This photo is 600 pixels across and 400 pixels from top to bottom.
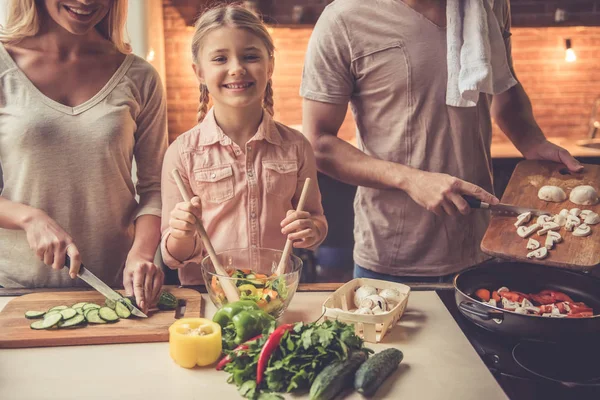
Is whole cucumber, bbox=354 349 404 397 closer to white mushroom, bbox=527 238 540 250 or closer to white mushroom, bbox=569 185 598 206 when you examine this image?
white mushroom, bbox=527 238 540 250

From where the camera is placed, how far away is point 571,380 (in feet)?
3.88

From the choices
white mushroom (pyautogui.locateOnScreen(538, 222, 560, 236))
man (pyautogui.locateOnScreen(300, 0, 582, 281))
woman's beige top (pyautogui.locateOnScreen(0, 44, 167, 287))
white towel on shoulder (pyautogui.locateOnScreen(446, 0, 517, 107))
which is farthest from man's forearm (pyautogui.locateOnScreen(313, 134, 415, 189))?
woman's beige top (pyautogui.locateOnScreen(0, 44, 167, 287))

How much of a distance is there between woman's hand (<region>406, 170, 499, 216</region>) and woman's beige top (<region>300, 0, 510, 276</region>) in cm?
16

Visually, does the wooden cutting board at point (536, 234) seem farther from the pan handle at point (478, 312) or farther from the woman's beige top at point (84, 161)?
the woman's beige top at point (84, 161)

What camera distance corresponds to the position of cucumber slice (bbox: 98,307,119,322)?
140cm

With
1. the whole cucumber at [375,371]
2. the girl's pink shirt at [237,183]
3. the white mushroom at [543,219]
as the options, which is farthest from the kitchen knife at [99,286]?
the white mushroom at [543,219]

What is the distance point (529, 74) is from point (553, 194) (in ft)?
9.96

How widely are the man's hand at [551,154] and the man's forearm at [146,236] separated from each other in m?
1.19

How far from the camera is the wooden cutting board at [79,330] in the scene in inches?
52.0

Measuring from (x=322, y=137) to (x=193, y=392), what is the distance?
95cm

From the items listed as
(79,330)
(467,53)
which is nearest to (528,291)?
(467,53)

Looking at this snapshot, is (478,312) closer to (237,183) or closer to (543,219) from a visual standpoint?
(543,219)

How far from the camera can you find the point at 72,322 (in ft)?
4.50

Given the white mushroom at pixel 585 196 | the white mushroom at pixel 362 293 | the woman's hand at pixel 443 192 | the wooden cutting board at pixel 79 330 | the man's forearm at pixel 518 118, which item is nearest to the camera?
the wooden cutting board at pixel 79 330
